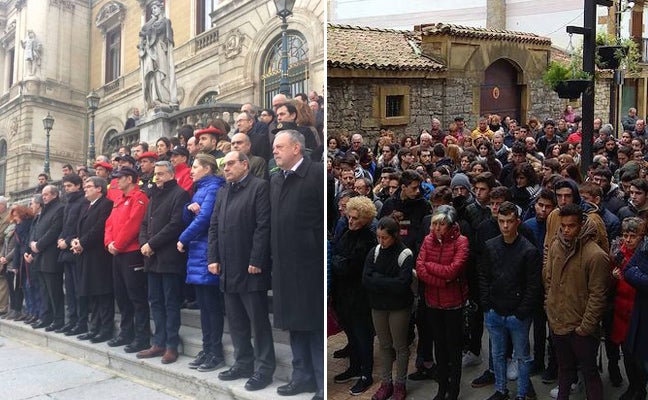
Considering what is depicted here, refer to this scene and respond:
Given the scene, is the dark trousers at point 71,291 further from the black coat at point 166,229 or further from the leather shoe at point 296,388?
the leather shoe at point 296,388

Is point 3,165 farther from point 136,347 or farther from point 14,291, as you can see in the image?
point 136,347

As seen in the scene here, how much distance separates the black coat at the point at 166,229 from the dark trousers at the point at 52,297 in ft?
1.12

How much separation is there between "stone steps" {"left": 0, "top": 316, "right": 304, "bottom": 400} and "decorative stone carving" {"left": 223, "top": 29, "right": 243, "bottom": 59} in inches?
29.1

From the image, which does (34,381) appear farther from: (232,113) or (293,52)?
(293,52)

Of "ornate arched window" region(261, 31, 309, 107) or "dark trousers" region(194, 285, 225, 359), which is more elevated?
"ornate arched window" region(261, 31, 309, 107)

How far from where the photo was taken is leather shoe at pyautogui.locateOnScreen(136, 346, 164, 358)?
1.84 metres

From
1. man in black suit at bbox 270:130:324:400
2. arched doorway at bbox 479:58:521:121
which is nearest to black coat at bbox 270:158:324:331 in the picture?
man in black suit at bbox 270:130:324:400

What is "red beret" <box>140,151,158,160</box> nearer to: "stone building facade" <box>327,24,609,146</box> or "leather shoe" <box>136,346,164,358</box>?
"leather shoe" <box>136,346,164,358</box>

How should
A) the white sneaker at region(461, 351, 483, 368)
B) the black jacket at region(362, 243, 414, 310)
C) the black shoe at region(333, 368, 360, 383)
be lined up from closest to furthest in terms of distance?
the black jacket at region(362, 243, 414, 310) < the black shoe at region(333, 368, 360, 383) < the white sneaker at region(461, 351, 483, 368)

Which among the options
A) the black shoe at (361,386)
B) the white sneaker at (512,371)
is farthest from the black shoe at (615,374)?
the black shoe at (361,386)

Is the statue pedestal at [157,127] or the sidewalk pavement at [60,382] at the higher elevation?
the statue pedestal at [157,127]

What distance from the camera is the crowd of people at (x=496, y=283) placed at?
2.69m

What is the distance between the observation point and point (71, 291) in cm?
201

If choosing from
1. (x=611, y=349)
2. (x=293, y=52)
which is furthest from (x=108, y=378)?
(x=611, y=349)
